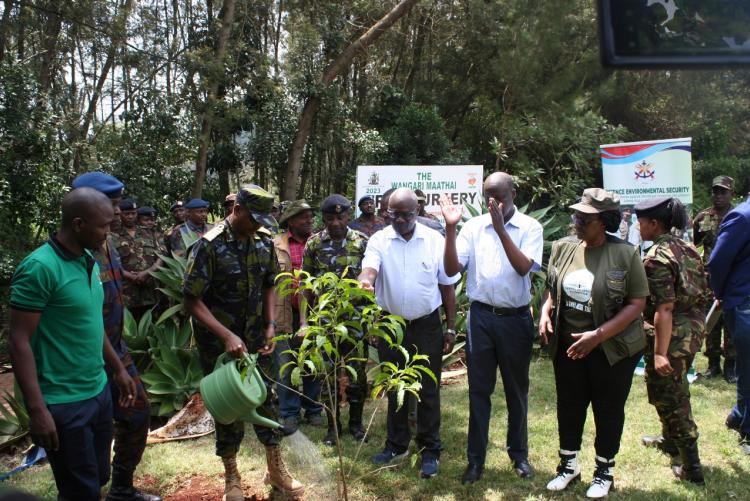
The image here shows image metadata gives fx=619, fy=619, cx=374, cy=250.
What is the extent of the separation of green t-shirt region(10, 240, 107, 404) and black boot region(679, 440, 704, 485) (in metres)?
3.61

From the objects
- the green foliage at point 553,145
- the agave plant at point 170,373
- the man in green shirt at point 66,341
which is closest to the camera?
the man in green shirt at point 66,341

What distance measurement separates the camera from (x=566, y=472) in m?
4.02

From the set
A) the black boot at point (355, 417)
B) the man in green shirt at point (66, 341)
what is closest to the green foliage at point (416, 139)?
the black boot at point (355, 417)

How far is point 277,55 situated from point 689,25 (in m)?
16.6

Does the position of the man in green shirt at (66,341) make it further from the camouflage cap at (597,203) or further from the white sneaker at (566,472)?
the white sneaker at (566,472)

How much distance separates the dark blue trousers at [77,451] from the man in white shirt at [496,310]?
230 cm

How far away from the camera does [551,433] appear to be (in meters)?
5.07

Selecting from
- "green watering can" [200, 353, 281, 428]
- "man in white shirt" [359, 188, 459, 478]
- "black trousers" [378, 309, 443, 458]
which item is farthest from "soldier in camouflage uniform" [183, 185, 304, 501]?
"black trousers" [378, 309, 443, 458]

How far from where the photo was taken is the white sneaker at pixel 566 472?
399cm

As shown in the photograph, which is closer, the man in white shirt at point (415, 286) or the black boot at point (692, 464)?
A: the black boot at point (692, 464)

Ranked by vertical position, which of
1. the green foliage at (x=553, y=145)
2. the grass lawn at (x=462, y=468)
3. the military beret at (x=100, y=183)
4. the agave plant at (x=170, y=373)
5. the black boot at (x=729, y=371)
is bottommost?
the grass lawn at (x=462, y=468)

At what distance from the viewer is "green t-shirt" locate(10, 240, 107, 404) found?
2.72 m

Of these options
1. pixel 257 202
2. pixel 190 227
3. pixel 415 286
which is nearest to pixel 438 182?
pixel 190 227

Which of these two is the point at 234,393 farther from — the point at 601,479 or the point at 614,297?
the point at 601,479
